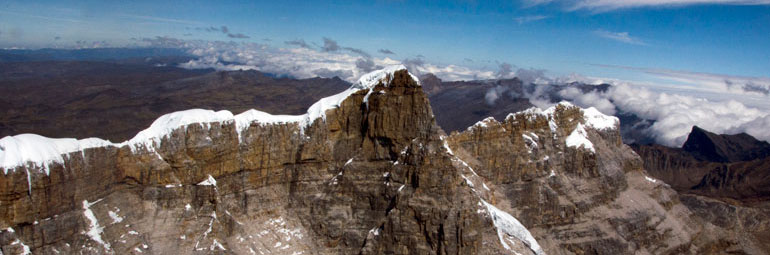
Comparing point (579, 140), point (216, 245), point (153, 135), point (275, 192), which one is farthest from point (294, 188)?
point (579, 140)

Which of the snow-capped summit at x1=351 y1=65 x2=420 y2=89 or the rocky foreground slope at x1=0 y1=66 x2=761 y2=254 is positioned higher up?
the snow-capped summit at x1=351 y1=65 x2=420 y2=89

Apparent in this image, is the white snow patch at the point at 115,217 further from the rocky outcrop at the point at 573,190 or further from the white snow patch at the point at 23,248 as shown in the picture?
the rocky outcrop at the point at 573,190

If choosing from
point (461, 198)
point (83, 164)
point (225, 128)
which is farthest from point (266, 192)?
point (461, 198)

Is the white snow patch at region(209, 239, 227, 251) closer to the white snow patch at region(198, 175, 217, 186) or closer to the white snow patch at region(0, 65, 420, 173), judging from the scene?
the white snow patch at region(198, 175, 217, 186)

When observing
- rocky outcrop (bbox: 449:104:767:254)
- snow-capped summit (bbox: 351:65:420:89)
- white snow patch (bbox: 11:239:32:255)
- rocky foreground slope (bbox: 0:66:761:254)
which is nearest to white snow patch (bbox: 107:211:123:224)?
rocky foreground slope (bbox: 0:66:761:254)

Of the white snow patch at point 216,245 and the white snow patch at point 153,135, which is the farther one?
the white snow patch at point 216,245

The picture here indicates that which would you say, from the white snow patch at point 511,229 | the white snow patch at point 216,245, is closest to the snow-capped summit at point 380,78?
the white snow patch at point 511,229
